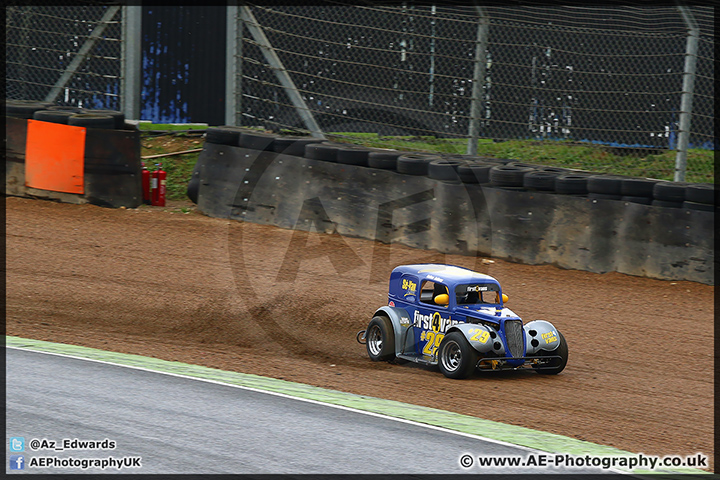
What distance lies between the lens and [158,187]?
1539 centimetres

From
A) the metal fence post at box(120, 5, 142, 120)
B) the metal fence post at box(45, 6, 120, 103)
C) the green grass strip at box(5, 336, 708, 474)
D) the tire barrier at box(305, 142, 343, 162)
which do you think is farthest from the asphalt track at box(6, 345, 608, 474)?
the metal fence post at box(45, 6, 120, 103)

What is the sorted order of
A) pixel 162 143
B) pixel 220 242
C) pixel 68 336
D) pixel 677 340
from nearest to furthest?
pixel 68 336 < pixel 677 340 < pixel 220 242 < pixel 162 143

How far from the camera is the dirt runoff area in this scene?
295 inches

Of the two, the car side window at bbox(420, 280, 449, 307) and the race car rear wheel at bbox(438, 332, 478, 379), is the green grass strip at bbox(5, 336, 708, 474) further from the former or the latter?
the car side window at bbox(420, 280, 449, 307)

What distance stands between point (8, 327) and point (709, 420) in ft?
24.5

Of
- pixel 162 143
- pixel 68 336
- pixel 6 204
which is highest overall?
pixel 162 143

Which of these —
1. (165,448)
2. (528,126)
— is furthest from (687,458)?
(528,126)

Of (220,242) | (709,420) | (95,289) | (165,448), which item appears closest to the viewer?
(165,448)

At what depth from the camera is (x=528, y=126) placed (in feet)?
46.0

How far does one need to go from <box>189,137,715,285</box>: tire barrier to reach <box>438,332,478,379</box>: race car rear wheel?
473 cm

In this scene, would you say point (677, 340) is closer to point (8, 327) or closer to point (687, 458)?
point (687, 458)

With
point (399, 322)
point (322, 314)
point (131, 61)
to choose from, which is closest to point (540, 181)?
point (322, 314)

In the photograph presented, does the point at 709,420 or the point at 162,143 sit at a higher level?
the point at 162,143

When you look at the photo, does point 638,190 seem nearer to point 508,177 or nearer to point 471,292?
point 508,177
